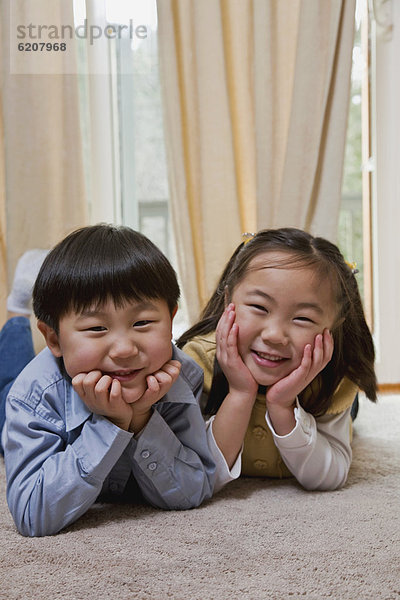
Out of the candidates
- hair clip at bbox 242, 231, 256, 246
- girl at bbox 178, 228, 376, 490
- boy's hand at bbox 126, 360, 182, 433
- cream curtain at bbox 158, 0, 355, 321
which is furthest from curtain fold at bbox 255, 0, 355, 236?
boy's hand at bbox 126, 360, 182, 433

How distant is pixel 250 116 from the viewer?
2605 millimetres

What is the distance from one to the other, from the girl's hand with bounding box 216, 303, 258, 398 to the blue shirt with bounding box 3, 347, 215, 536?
73mm

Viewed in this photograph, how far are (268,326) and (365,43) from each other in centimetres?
202

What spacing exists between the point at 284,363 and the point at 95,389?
404mm

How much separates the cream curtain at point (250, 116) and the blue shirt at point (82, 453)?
141cm

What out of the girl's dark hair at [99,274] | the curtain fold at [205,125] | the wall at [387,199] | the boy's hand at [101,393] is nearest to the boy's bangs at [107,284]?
the girl's dark hair at [99,274]

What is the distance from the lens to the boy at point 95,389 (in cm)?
101

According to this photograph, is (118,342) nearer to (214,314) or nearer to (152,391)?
(152,391)

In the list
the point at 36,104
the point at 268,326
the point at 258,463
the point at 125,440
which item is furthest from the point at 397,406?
the point at 36,104

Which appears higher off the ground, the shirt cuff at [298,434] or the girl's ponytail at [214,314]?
the girl's ponytail at [214,314]

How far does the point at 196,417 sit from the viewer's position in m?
1.18

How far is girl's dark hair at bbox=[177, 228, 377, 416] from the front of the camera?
49.8 inches

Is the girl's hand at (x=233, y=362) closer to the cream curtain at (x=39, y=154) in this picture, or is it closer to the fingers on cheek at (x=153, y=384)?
the fingers on cheek at (x=153, y=384)

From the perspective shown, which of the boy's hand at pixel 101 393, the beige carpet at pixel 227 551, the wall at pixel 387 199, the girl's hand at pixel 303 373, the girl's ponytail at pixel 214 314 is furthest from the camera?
the wall at pixel 387 199
